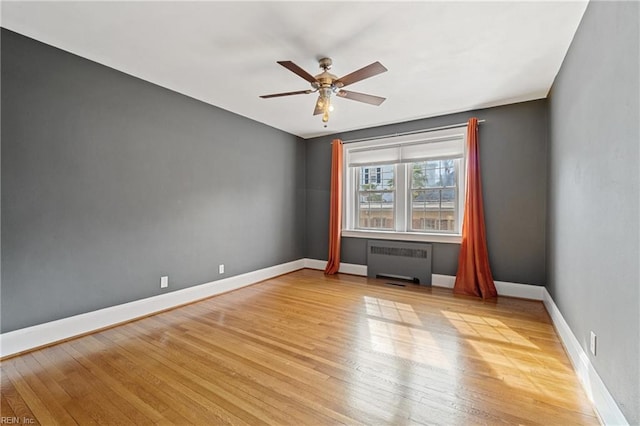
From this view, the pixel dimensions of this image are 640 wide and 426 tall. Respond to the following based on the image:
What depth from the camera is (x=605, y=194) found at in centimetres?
169

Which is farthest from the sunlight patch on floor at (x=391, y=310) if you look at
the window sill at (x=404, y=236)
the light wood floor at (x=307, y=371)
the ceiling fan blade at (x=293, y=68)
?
the ceiling fan blade at (x=293, y=68)

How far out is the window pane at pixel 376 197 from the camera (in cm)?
505

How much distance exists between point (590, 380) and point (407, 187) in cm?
338

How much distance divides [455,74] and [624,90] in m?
1.86

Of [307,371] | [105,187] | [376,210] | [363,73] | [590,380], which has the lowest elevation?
[307,371]

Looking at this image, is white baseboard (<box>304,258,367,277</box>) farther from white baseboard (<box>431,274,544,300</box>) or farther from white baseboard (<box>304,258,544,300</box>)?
white baseboard (<box>431,274,544,300</box>)

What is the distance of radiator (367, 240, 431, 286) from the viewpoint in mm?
4559

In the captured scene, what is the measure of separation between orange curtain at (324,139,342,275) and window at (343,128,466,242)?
0.17 metres

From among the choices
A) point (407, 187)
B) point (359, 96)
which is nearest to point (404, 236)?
point (407, 187)

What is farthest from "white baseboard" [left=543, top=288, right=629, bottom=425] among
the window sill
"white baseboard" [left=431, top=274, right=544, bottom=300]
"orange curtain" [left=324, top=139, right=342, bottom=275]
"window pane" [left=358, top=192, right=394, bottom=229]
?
"orange curtain" [left=324, top=139, right=342, bottom=275]

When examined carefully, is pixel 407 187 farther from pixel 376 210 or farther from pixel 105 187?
pixel 105 187

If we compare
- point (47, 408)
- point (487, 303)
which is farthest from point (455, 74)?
point (47, 408)

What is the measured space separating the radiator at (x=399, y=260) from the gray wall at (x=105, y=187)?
2135 millimetres

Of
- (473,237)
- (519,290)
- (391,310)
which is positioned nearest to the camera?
(391,310)
